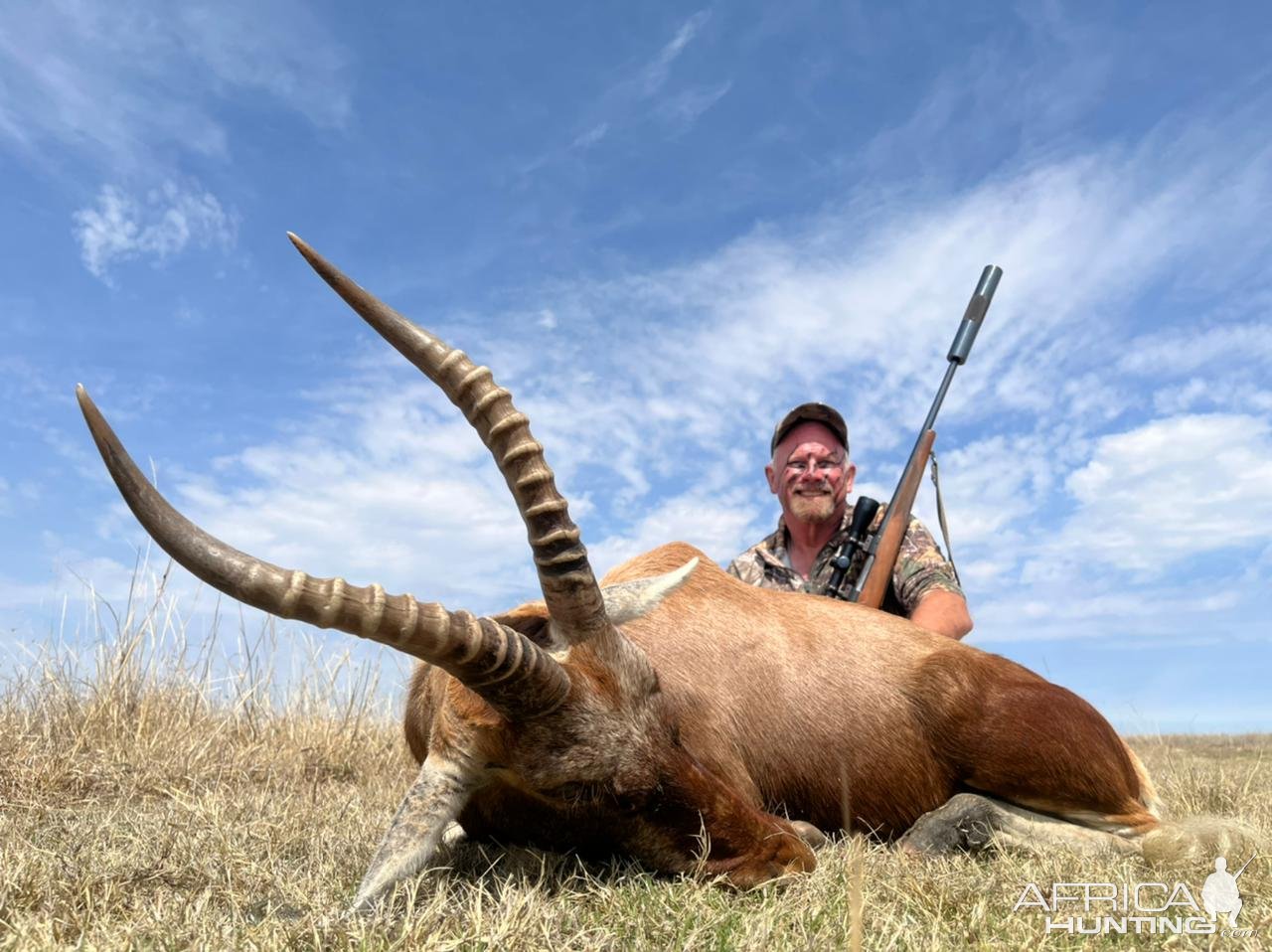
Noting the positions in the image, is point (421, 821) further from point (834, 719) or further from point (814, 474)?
point (814, 474)

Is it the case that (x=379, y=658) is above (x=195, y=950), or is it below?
above

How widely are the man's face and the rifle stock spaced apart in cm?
41

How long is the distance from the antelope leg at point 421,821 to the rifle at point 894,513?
13.4 ft

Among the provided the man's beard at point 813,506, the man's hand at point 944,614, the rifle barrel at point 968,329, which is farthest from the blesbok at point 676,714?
the rifle barrel at point 968,329

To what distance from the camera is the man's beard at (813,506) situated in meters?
7.40

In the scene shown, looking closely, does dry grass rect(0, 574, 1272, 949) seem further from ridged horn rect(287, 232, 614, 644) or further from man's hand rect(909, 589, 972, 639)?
man's hand rect(909, 589, 972, 639)

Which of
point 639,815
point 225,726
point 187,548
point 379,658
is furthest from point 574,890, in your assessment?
point 379,658

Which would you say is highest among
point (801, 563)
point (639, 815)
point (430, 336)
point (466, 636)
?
point (801, 563)

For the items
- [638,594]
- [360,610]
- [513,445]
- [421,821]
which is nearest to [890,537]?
[638,594]

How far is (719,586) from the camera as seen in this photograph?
4387mm

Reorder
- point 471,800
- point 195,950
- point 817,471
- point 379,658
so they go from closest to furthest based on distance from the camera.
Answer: point 195,950, point 471,800, point 817,471, point 379,658

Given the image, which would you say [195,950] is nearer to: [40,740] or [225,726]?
[40,740]

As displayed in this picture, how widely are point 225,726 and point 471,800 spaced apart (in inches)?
197

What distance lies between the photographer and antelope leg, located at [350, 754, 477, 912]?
113 inches
